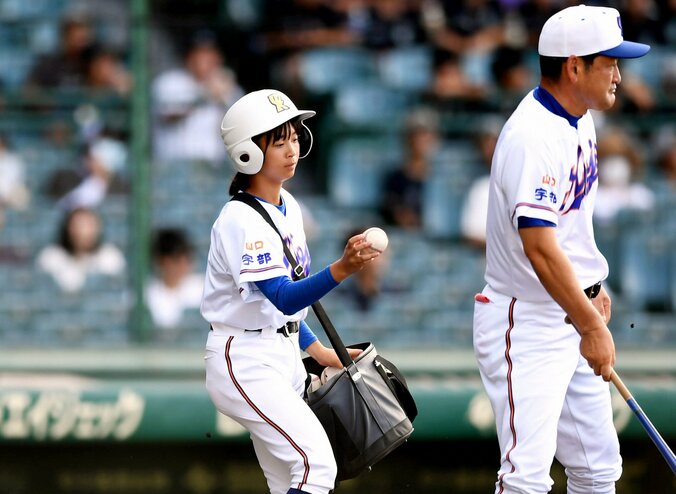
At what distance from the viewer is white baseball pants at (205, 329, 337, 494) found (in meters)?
3.94

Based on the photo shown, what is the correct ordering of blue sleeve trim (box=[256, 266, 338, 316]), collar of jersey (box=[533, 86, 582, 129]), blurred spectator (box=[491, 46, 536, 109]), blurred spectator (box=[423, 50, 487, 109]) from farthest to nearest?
blurred spectator (box=[491, 46, 536, 109])
blurred spectator (box=[423, 50, 487, 109])
collar of jersey (box=[533, 86, 582, 129])
blue sleeve trim (box=[256, 266, 338, 316])

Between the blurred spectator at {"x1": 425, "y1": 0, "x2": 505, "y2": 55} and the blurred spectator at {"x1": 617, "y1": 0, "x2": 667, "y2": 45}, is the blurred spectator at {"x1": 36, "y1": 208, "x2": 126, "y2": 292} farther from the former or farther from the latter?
the blurred spectator at {"x1": 617, "y1": 0, "x2": 667, "y2": 45}

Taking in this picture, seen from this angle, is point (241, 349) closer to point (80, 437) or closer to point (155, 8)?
point (80, 437)

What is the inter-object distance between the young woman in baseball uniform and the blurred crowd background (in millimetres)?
2938

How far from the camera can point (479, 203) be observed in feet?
24.1

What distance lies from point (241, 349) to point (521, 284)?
89 cm

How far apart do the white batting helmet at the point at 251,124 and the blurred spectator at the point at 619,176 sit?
370 centimetres

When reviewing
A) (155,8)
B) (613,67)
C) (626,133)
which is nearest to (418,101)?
(626,133)

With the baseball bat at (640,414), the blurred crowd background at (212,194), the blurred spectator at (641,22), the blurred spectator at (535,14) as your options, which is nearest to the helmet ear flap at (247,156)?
the baseball bat at (640,414)

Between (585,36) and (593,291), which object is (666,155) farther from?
(585,36)

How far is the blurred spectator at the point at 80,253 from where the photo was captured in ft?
23.3

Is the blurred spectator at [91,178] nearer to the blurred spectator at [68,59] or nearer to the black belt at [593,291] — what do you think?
the blurred spectator at [68,59]

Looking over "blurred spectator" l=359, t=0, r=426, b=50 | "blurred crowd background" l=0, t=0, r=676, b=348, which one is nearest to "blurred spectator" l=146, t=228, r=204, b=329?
"blurred crowd background" l=0, t=0, r=676, b=348

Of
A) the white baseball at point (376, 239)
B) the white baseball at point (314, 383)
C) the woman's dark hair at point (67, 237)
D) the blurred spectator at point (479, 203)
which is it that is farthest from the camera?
the blurred spectator at point (479, 203)
